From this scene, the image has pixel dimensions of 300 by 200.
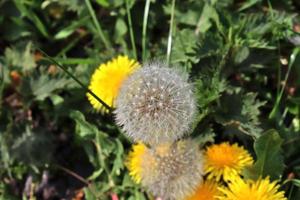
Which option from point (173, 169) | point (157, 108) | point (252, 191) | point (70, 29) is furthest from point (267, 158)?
point (70, 29)

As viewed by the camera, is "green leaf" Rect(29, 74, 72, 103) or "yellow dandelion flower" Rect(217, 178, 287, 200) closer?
"yellow dandelion flower" Rect(217, 178, 287, 200)

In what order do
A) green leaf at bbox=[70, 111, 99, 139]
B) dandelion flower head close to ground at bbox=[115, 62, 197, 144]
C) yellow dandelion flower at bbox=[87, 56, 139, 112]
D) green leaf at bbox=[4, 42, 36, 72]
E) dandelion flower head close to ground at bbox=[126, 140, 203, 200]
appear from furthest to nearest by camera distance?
green leaf at bbox=[4, 42, 36, 72] → green leaf at bbox=[70, 111, 99, 139] → yellow dandelion flower at bbox=[87, 56, 139, 112] → dandelion flower head close to ground at bbox=[126, 140, 203, 200] → dandelion flower head close to ground at bbox=[115, 62, 197, 144]

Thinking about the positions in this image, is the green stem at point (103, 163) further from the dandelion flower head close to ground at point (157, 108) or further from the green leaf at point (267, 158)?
the green leaf at point (267, 158)

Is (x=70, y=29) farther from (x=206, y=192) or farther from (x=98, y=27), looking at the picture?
(x=206, y=192)

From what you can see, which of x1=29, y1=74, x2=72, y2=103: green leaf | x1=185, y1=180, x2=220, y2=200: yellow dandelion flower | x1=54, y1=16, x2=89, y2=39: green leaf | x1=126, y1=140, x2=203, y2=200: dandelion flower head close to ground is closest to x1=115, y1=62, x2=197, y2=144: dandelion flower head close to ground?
x1=126, y1=140, x2=203, y2=200: dandelion flower head close to ground

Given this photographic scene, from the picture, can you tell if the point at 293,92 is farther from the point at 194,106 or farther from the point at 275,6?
the point at 194,106

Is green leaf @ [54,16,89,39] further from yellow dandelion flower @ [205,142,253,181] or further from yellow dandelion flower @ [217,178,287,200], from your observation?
yellow dandelion flower @ [217,178,287,200]
